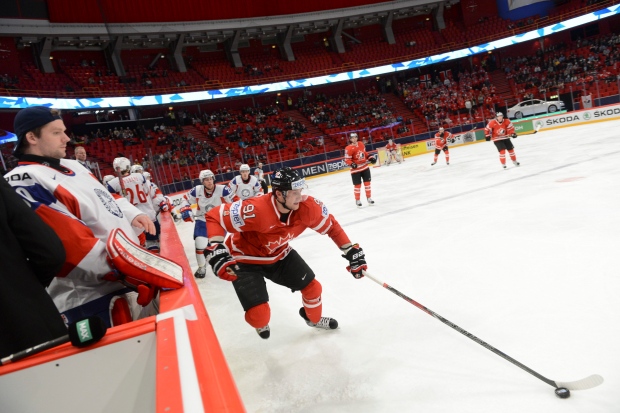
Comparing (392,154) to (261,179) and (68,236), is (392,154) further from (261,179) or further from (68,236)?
(68,236)

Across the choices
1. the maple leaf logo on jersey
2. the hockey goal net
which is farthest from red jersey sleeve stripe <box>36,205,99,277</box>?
the hockey goal net

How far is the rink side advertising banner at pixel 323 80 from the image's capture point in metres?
22.5

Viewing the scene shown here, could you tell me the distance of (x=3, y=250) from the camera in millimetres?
1418

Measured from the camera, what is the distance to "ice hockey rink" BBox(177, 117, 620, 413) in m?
2.52

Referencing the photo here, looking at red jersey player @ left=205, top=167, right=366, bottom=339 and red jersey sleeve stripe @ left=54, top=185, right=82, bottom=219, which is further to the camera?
red jersey player @ left=205, top=167, right=366, bottom=339

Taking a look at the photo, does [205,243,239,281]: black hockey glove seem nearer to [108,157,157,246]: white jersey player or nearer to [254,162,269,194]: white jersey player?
[108,157,157,246]: white jersey player

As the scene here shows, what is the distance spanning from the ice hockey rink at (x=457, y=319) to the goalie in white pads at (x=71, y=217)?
51.4 inches

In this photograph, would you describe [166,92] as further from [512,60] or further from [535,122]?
[512,60]

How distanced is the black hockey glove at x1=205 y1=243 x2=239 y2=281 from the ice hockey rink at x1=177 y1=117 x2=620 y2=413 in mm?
739

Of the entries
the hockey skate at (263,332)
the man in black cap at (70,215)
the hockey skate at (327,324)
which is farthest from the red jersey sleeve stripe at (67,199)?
the hockey skate at (327,324)

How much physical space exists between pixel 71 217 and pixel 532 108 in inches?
1098

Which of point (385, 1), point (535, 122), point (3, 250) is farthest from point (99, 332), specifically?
point (385, 1)

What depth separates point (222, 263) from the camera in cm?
313

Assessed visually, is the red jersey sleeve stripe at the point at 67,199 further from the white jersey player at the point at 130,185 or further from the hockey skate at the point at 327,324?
the white jersey player at the point at 130,185
